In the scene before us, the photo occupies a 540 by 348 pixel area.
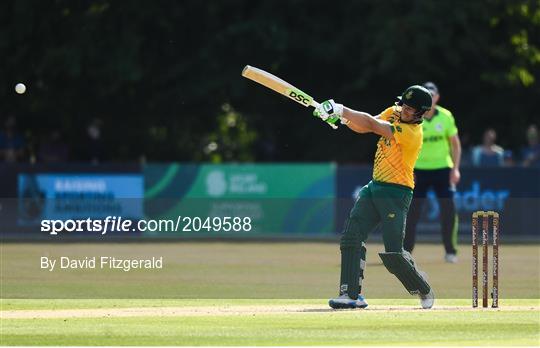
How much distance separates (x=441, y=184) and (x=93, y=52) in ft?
34.1

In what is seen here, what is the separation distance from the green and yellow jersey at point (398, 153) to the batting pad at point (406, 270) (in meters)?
0.60

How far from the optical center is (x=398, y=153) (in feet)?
35.9

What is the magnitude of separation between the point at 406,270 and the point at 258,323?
1.60 m

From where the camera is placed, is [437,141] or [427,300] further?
[437,141]

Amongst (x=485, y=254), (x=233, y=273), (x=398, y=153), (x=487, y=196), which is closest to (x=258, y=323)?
(x=398, y=153)

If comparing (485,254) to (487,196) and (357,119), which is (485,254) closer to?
(357,119)

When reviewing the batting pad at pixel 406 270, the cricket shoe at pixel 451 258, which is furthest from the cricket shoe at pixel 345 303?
the cricket shoe at pixel 451 258

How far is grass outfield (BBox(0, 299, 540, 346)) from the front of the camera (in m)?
9.09

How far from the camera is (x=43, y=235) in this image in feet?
69.8

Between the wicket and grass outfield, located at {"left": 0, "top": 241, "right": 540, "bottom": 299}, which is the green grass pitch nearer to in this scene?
grass outfield, located at {"left": 0, "top": 241, "right": 540, "bottom": 299}

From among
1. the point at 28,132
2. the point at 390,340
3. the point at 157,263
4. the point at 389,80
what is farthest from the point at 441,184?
the point at 28,132

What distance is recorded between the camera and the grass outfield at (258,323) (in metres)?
9.09

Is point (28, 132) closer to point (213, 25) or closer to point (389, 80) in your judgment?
point (213, 25)

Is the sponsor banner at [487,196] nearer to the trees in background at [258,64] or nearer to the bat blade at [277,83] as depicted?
the trees in background at [258,64]
